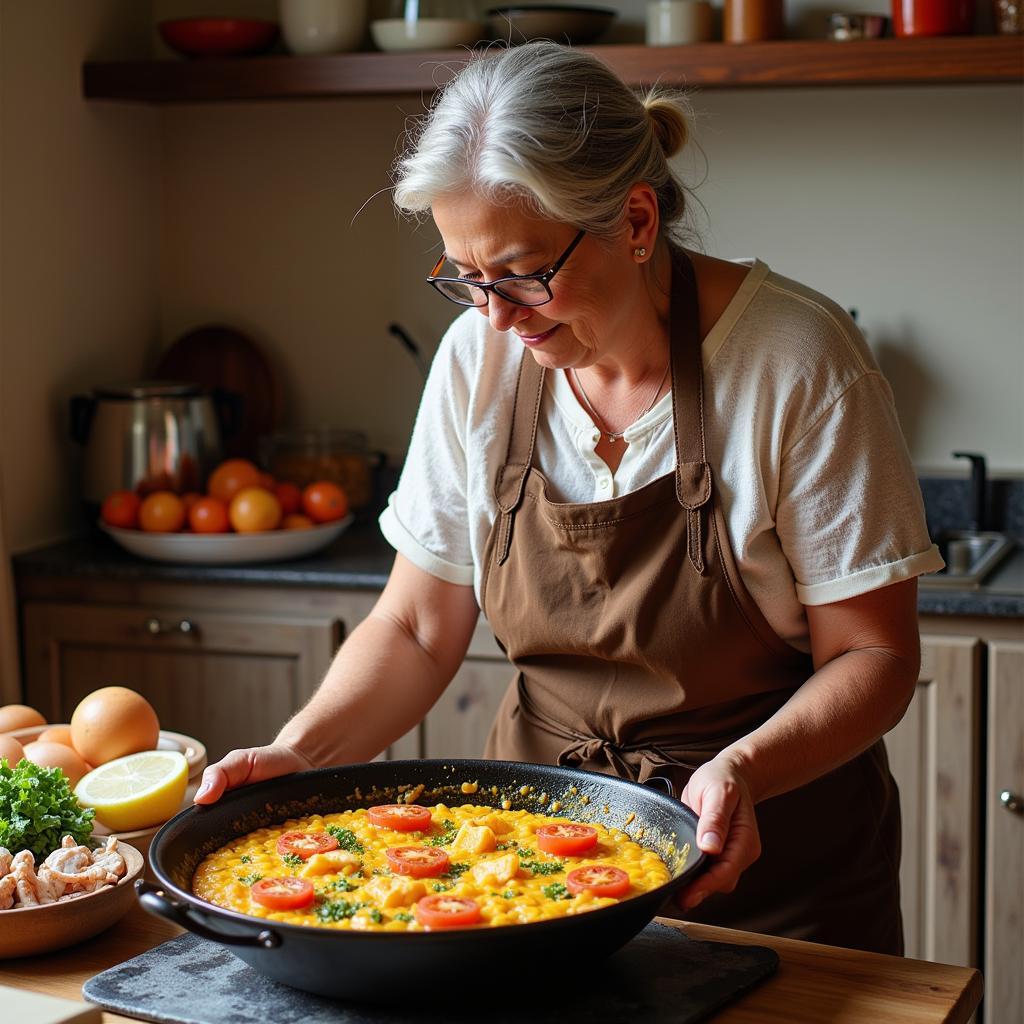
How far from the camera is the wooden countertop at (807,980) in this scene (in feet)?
3.69

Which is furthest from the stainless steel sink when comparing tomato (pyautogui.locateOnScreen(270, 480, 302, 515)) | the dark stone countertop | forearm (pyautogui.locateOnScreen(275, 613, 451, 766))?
tomato (pyautogui.locateOnScreen(270, 480, 302, 515))

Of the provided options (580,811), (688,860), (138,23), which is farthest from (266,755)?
(138,23)

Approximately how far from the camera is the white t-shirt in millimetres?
1509

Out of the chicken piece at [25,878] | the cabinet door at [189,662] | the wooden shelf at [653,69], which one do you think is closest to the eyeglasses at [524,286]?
the chicken piece at [25,878]

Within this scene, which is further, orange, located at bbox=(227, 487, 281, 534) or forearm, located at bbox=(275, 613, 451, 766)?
orange, located at bbox=(227, 487, 281, 534)

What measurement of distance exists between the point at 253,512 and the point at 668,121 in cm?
144

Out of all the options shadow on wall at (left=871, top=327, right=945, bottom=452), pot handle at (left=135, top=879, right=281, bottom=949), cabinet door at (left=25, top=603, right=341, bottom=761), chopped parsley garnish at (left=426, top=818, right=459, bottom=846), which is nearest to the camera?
pot handle at (left=135, top=879, right=281, bottom=949)

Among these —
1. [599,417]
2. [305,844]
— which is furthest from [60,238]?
[305,844]

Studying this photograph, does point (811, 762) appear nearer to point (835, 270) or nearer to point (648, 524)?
point (648, 524)

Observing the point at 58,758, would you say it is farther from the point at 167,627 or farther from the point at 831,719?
the point at 167,627

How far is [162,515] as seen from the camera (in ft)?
9.29

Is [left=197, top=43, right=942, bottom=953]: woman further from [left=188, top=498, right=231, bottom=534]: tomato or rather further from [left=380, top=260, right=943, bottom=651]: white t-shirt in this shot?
[left=188, top=498, right=231, bottom=534]: tomato

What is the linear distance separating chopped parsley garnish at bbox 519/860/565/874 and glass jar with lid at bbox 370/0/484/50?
2003mm

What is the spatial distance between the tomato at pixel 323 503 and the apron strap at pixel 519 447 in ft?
4.02
